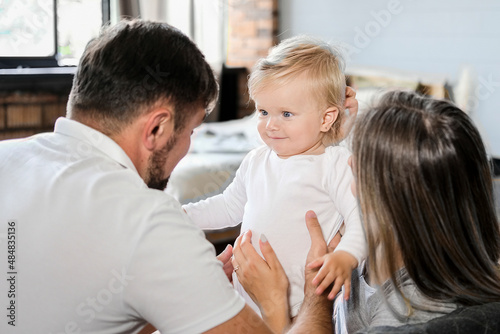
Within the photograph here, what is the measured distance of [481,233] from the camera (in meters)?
1.04

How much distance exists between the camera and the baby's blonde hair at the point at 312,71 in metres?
1.54

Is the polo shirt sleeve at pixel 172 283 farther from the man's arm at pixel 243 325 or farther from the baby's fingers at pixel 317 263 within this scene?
the baby's fingers at pixel 317 263

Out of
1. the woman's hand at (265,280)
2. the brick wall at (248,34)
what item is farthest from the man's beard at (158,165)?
the brick wall at (248,34)

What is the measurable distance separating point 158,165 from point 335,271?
46 cm

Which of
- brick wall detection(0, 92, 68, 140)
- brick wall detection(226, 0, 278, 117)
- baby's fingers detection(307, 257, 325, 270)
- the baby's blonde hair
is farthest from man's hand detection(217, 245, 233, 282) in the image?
brick wall detection(226, 0, 278, 117)

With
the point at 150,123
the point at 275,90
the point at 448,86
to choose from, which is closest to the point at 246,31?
the point at 448,86

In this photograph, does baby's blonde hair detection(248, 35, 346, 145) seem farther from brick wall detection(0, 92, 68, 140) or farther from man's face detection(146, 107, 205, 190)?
brick wall detection(0, 92, 68, 140)

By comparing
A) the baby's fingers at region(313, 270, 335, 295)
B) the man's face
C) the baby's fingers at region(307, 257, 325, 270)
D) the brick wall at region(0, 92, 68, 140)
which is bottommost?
the brick wall at region(0, 92, 68, 140)

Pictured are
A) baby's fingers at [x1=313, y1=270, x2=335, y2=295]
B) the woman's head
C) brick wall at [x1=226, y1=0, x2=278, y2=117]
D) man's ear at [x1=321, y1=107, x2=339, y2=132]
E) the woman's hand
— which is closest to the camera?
the woman's head

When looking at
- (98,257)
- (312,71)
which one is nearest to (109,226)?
(98,257)

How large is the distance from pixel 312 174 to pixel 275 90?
23 centimetres

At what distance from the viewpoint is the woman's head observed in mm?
1005

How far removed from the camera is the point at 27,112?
165 inches

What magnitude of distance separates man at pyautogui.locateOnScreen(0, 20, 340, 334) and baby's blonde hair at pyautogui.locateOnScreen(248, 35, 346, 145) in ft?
1.23
